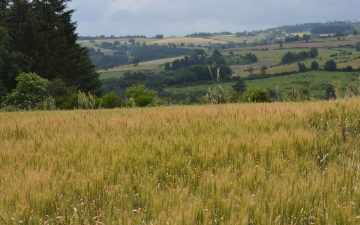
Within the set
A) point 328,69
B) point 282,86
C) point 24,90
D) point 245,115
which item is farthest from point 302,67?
point 245,115

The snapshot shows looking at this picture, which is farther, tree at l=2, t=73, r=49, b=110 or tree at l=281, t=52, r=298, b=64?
tree at l=281, t=52, r=298, b=64

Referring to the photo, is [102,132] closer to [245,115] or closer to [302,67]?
[245,115]

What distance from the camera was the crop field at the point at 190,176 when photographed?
Answer: 2.28 meters

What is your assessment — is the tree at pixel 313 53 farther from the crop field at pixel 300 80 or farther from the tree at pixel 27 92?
the tree at pixel 27 92

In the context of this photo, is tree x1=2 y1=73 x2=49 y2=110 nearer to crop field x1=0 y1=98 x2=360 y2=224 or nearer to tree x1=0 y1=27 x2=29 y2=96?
tree x1=0 y1=27 x2=29 y2=96

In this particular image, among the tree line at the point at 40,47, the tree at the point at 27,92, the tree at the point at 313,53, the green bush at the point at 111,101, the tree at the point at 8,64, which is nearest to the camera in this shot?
the green bush at the point at 111,101

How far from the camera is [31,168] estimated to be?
3279mm

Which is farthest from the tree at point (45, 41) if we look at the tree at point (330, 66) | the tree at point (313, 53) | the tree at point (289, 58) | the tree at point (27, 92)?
the tree at point (313, 53)

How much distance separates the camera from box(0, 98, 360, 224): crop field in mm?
2279

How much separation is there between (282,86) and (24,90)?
307 feet

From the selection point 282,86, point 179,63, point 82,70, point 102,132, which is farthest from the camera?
point 179,63

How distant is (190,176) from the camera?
3088 millimetres

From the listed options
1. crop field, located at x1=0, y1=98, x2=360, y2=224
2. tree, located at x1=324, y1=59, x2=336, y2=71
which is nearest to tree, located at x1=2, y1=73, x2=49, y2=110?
crop field, located at x1=0, y1=98, x2=360, y2=224

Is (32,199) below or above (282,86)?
→ above
